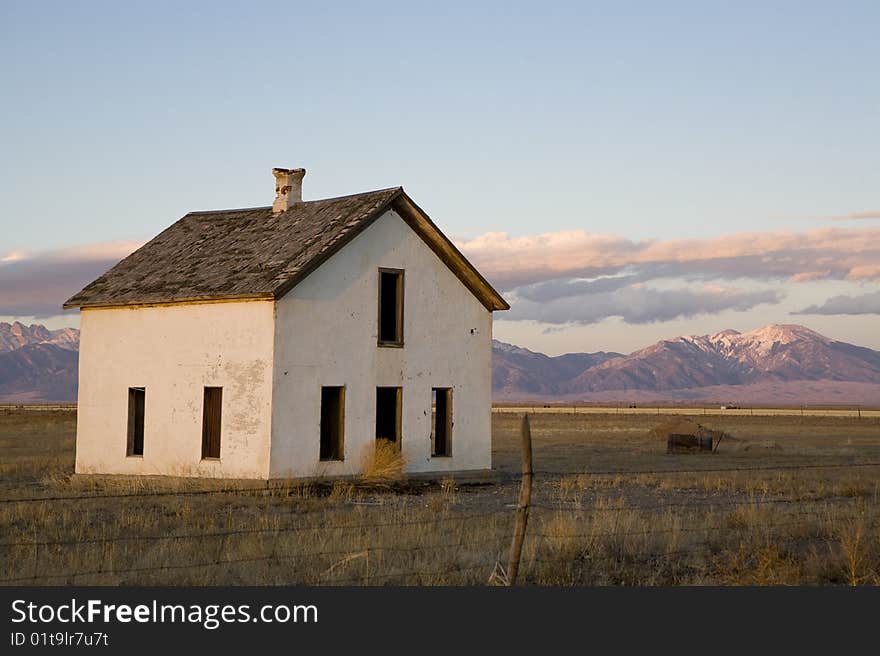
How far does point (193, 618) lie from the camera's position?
9.31 m

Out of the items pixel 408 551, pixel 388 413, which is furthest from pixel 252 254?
pixel 408 551

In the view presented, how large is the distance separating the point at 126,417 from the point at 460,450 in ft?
25.0

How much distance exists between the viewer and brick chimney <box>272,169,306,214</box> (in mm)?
28812

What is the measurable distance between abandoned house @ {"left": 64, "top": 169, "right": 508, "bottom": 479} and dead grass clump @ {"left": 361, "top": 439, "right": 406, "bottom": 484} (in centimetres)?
21

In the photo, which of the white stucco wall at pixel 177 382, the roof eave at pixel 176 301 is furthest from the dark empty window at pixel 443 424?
the roof eave at pixel 176 301

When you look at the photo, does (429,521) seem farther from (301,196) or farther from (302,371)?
(301,196)

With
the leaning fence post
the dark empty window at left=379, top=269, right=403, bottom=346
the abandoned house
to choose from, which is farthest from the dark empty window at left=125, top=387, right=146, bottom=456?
the leaning fence post

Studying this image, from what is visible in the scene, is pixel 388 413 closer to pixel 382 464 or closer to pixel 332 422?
pixel 332 422

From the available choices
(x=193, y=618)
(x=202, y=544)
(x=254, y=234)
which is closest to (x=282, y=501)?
(x=202, y=544)

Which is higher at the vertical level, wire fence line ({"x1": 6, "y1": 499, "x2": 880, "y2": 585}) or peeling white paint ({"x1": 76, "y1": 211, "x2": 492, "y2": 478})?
peeling white paint ({"x1": 76, "y1": 211, "x2": 492, "y2": 478})

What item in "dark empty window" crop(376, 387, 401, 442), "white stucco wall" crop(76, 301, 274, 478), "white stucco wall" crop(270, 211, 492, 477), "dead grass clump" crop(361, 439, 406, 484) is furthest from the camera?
"dark empty window" crop(376, 387, 401, 442)

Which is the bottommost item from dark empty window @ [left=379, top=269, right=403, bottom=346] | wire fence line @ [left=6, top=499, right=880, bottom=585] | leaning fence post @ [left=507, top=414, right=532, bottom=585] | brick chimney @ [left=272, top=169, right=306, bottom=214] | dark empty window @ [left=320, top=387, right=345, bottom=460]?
wire fence line @ [left=6, top=499, right=880, bottom=585]

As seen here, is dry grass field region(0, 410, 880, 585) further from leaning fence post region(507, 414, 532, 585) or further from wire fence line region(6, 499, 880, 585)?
leaning fence post region(507, 414, 532, 585)

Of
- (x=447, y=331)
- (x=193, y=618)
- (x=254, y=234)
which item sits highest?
(x=254, y=234)
